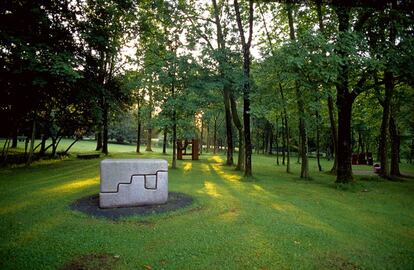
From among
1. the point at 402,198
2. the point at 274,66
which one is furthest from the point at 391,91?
the point at 274,66

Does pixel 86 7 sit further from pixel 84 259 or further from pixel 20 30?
pixel 84 259

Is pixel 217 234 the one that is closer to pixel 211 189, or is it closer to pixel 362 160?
pixel 211 189

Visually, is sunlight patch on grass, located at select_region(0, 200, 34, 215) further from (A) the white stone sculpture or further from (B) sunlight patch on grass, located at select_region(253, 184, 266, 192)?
(B) sunlight patch on grass, located at select_region(253, 184, 266, 192)

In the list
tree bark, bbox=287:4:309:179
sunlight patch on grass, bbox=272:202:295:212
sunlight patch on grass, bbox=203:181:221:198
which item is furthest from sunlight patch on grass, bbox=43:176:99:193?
tree bark, bbox=287:4:309:179

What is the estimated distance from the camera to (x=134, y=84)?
1586 centimetres

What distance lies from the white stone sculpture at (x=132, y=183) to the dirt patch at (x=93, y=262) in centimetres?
294

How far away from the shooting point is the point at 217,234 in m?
5.94

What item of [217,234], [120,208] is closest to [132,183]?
[120,208]

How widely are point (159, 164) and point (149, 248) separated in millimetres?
3304

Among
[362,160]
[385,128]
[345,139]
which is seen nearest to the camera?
[345,139]

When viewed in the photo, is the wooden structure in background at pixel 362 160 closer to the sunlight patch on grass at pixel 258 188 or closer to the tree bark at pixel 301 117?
the tree bark at pixel 301 117

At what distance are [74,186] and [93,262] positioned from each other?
700cm

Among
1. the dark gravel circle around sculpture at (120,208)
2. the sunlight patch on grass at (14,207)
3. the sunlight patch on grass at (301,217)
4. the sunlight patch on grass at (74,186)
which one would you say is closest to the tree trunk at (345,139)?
the sunlight patch on grass at (301,217)

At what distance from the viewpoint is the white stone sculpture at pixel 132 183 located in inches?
295
